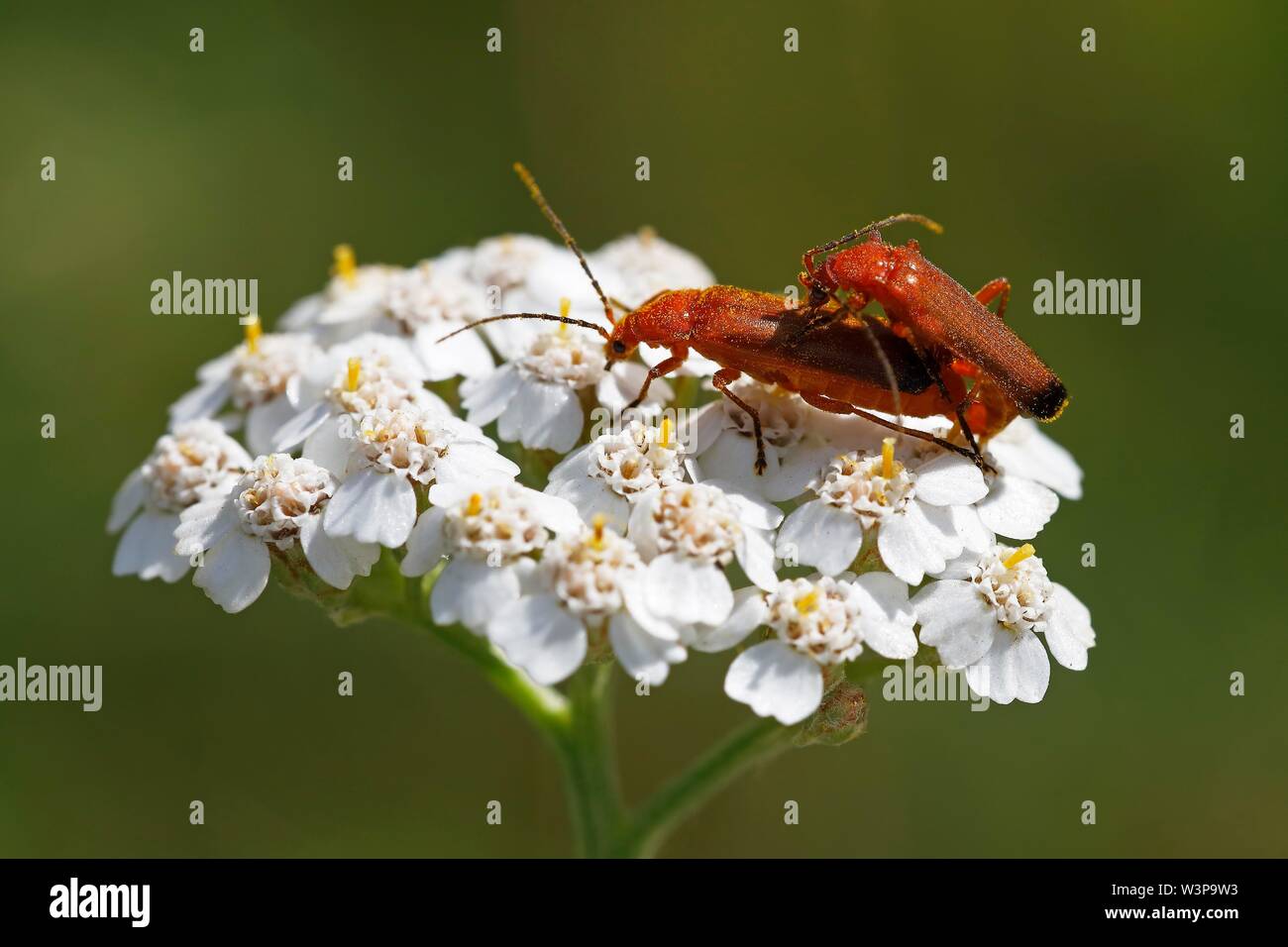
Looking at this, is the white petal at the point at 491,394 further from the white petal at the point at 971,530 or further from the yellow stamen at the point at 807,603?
the white petal at the point at 971,530

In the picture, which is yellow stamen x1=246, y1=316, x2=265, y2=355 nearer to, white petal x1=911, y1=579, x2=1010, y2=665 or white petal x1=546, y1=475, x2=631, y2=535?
white petal x1=546, y1=475, x2=631, y2=535

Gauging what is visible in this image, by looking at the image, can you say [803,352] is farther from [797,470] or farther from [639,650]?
[639,650]

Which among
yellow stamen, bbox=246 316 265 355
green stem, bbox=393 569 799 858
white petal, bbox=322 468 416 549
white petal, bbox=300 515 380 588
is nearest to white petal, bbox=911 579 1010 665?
green stem, bbox=393 569 799 858

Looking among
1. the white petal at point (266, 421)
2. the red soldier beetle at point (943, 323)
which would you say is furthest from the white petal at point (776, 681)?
the white petal at point (266, 421)

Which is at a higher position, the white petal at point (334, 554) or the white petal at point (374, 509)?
the white petal at point (374, 509)

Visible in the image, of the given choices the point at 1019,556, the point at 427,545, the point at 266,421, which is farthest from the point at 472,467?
the point at 1019,556
